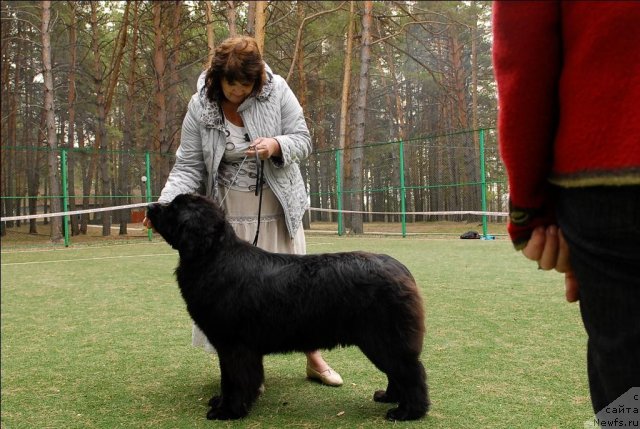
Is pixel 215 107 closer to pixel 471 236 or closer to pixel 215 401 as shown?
pixel 215 401

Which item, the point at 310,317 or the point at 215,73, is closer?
Result: the point at 310,317

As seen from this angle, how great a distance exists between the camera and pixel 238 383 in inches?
113

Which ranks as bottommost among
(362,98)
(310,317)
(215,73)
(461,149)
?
(310,317)

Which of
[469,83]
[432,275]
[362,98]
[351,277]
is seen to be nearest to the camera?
[351,277]

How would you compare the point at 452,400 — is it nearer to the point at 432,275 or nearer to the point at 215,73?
the point at 215,73

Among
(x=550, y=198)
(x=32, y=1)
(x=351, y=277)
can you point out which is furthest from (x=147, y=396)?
(x=32, y=1)

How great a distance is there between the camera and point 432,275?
7.87 metres

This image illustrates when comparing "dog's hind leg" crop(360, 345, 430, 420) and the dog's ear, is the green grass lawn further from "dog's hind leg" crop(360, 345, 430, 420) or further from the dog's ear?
the dog's ear

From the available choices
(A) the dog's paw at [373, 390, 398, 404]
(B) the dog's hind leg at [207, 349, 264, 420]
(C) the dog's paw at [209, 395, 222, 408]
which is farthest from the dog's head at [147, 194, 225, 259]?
(A) the dog's paw at [373, 390, 398, 404]

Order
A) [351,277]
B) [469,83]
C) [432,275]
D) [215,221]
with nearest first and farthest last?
[351,277] < [215,221] < [432,275] < [469,83]

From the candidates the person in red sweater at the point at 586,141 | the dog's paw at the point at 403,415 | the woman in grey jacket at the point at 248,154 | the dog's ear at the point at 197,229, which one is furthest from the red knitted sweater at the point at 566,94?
the woman in grey jacket at the point at 248,154

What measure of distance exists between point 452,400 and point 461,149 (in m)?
18.9

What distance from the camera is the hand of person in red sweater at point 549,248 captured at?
1179 mm

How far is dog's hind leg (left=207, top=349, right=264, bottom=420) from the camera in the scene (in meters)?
2.87
